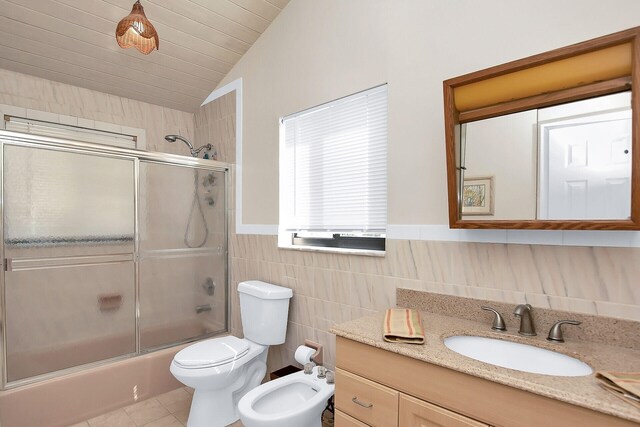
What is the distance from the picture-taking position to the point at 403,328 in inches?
51.1

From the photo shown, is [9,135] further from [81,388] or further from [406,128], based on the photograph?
[406,128]

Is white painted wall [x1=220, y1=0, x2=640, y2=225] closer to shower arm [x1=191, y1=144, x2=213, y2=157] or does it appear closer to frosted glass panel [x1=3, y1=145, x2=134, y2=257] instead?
shower arm [x1=191, y1=144, x2=213, y2=157]

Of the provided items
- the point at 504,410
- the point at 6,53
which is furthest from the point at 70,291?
the point at 504,410

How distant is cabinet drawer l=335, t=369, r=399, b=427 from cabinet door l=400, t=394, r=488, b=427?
1.4 inches

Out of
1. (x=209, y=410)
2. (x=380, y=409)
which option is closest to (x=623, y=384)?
(x=380, y=409)

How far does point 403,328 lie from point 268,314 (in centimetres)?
117

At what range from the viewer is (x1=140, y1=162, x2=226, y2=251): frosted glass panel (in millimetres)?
2508

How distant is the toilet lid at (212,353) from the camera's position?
6.30ft

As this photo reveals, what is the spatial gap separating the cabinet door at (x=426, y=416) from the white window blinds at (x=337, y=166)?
0.96 m

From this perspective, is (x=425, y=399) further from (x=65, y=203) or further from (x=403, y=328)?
(x=65, y=203)

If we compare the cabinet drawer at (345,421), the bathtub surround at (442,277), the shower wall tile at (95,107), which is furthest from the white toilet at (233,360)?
the shower wall tile at (95,107)

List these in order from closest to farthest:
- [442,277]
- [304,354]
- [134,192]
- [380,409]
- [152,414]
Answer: [380,409]
[442,277]
[304,354]
[152,414]
[134,192]

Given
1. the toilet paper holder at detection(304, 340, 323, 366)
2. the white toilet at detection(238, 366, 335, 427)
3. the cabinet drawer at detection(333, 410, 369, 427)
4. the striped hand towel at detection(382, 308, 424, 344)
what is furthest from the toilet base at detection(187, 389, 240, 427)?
the striped hand towel at detection(382, 308, 424, 344)

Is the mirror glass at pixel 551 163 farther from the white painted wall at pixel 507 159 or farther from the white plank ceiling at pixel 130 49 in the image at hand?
the white plank ceiling at pixel 130 49
